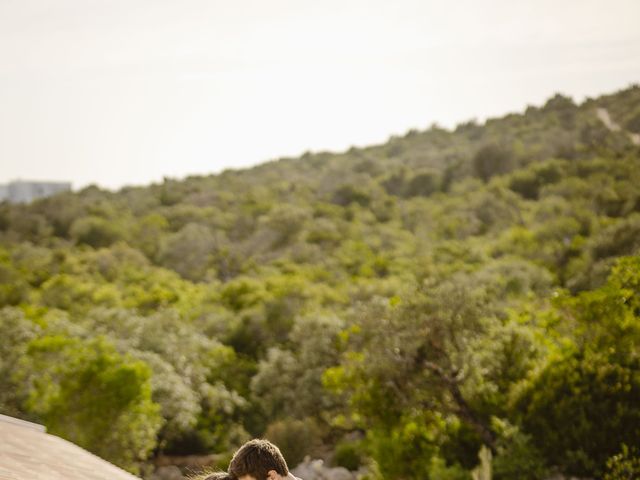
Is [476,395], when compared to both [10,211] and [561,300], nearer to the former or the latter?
[561,300]

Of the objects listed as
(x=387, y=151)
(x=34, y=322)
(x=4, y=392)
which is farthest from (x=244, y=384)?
(x=387, y=151)

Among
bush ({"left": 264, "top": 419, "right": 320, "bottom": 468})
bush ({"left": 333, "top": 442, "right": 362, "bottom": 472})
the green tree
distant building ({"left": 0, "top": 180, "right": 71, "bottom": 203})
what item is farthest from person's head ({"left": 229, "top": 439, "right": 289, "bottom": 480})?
distant building ({"left": 0, "top": 180, "right": 71, "bottom": 203})

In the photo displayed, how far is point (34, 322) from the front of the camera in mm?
29438

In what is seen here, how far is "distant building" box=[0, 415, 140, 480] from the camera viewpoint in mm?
5039

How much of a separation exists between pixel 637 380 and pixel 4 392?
1971 centimetres

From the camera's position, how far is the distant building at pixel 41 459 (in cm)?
504

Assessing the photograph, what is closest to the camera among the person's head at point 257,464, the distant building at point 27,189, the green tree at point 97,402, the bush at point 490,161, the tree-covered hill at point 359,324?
the person's head at point 257,464

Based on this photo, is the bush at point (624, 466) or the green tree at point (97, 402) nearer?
the bush at point (624, 466)

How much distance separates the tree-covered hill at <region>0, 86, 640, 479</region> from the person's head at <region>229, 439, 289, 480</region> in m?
14.4

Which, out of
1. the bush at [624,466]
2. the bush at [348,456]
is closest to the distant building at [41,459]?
the bush at [624,466]

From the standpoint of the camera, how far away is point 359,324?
73.5 ft

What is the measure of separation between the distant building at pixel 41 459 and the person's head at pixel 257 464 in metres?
1.65

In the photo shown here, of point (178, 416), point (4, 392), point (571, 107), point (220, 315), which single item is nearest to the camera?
point (4, 392)

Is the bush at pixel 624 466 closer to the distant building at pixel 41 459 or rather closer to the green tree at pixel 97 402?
the distant building at pixel 41 459
